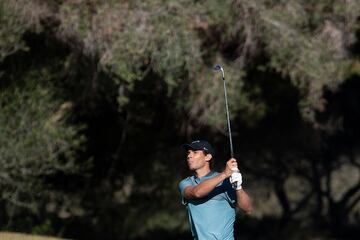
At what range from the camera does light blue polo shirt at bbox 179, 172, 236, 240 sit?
6.55 m

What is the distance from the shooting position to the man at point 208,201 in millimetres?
6531

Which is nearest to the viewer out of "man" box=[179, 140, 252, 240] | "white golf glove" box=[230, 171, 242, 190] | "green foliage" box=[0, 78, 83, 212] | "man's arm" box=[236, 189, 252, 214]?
"white golf glove" box=[230, 171, 242, 190]

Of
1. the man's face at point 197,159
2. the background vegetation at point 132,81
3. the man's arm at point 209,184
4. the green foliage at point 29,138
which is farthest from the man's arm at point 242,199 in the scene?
the green foliage at point 29,138

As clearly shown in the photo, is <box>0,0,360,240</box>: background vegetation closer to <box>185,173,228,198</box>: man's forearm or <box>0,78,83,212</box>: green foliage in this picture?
<box>0,78,83,212</box>: green foliage

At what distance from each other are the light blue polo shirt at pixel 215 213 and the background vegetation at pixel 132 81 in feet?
21.7

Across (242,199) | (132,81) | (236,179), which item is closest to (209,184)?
(236,179)

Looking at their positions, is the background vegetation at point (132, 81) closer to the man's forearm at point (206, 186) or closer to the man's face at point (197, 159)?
the man's face at point (197, 159)

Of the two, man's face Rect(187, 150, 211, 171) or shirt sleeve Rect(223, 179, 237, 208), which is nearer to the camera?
shirt sleeve Rect(223, 179, 237, 208)

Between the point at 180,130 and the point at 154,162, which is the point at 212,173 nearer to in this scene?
the point at 180,130

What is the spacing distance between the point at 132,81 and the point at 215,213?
7275mm

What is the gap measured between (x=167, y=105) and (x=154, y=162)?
12.5ft

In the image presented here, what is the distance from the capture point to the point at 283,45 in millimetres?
13727

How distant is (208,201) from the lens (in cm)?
661

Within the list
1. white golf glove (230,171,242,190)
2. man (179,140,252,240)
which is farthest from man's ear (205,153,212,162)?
white golf glove (230,171,242,190)
